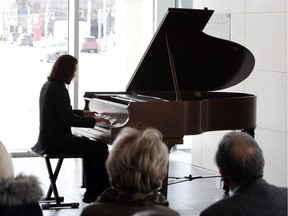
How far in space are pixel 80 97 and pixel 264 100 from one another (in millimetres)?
2965

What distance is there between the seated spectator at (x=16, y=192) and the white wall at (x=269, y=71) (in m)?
4.48

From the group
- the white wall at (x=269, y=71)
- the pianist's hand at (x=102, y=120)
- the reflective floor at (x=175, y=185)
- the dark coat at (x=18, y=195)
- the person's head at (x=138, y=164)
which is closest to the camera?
the person's head at (x=138, y=164)

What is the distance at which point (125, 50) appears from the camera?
10023 mm

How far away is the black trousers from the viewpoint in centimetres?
616

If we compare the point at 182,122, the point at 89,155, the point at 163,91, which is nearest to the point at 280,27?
the point at 163,91

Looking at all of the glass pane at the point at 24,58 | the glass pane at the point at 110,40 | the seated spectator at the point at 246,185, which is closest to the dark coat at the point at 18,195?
the seated spectator at the point at 246,185

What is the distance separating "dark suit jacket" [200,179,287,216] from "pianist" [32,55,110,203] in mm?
3132

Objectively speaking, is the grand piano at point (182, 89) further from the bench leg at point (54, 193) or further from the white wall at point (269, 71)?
the white wall at point (269, 71)

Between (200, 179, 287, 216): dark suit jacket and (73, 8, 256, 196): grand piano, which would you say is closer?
(200, 179, 287, 216): dark suit jacket

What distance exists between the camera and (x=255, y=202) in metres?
3.08

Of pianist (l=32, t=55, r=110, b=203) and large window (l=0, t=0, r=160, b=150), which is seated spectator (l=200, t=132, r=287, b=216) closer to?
pianist (l=32, t=55, r=110, b=203)

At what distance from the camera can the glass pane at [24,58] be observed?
945 centimetres

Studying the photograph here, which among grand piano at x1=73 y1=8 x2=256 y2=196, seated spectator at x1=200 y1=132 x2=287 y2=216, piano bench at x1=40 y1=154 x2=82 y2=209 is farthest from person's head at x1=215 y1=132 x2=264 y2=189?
piano bench at x1=40 y1=154 x2=82 y2=209

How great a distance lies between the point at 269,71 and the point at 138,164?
4.97 m
